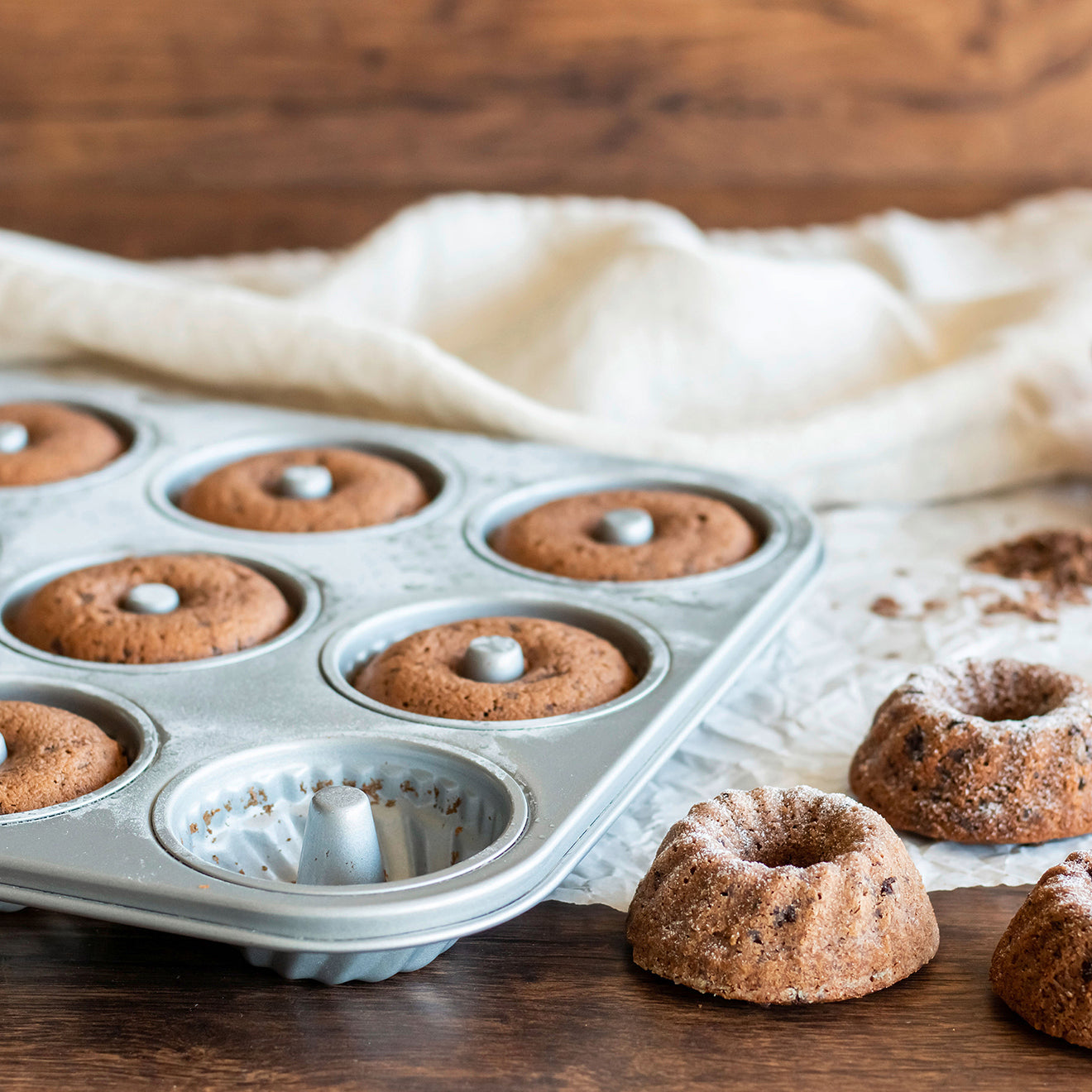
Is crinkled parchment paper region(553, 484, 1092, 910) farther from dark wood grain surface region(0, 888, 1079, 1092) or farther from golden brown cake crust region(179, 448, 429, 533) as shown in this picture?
golden brown cake crust region(179, 448, 429, 533)

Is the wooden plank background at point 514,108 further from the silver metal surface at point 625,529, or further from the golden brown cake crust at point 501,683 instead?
the golden brown cake crust at point 501,683

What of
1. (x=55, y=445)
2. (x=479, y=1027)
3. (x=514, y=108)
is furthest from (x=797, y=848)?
(x=514, y=108)

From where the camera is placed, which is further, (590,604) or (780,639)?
(780,639)

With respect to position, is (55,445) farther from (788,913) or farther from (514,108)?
(514,108)

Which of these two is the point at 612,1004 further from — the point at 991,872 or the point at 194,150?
the point at 194,150

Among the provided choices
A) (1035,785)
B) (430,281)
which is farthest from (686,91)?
(1035,785)
